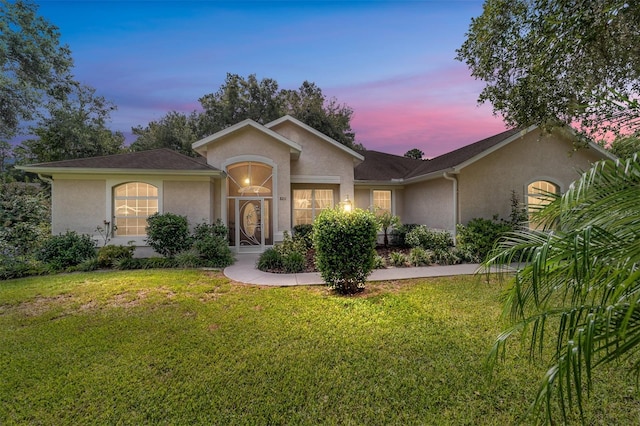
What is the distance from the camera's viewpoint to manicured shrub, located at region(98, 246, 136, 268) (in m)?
10.1

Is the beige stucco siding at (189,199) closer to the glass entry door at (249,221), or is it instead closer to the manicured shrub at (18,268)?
the glass entry door at (249,221)

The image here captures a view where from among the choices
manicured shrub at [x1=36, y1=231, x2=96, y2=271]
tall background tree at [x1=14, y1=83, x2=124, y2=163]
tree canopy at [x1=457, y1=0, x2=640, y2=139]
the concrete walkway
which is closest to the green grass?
the concrete walkway

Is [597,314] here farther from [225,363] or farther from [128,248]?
[128,248]

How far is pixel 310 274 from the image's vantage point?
9078 mm

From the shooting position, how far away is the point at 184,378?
3.64 meters

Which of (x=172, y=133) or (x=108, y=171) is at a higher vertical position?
(x=172, y=133)

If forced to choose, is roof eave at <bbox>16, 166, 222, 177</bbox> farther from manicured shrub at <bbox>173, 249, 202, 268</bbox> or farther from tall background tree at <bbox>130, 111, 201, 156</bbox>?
tall background tree at <bbox>130, 111, 201, 156</bbox>

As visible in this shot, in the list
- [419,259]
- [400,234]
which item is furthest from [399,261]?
[400,234]

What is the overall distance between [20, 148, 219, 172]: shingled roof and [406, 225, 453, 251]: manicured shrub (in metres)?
9.16

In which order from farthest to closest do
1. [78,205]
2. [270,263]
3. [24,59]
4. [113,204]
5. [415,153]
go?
[415,153]
[24,59]
[113,204]
[78,205]
[270,263]

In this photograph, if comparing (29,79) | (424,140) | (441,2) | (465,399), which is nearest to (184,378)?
(465,399)

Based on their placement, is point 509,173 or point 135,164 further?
point 509,173

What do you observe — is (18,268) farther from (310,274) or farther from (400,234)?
(400,234)

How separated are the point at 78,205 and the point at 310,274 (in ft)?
31.9
